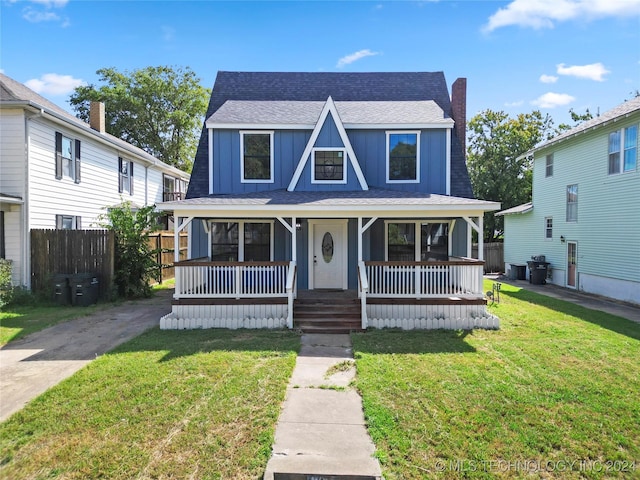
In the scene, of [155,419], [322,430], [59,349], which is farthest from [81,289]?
[322,430]

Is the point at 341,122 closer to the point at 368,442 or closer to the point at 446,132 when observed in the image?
the point at 446,132

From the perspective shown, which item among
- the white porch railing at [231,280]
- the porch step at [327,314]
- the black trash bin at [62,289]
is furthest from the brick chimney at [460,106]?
the black trash bin at [62,289]

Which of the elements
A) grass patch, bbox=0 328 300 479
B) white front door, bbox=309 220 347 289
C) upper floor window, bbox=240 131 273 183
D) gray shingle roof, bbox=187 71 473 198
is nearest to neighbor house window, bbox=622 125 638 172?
gray shingle roof, bbox=187 71 473 198

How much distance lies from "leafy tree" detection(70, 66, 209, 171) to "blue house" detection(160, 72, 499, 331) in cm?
2398

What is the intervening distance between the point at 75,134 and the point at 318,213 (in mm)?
10794

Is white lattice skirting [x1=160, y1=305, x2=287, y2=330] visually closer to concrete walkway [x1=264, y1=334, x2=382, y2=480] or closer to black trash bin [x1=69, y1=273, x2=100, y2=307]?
concrete walkway [x1=264, y1=334, x2=382, y2=480]

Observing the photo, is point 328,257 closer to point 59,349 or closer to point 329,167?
point 329,167

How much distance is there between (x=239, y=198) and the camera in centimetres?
1023

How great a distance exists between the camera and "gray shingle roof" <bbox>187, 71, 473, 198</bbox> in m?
14.2

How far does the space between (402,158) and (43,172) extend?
12.0 m

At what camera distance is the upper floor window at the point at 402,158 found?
11.9 metres

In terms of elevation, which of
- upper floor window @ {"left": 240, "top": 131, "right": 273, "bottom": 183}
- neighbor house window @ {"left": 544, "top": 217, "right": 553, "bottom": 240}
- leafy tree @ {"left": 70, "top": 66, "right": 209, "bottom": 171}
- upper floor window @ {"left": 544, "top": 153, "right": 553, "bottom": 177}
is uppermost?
leafy tree @ {"left": 70, "top": 66, "right": 209, "bottom": 171}

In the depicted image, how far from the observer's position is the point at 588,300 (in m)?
13.3

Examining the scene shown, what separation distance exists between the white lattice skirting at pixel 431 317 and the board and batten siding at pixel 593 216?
7.63 metres
